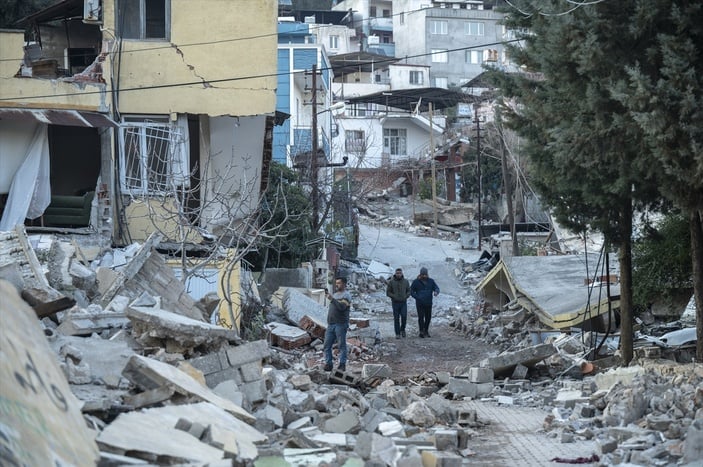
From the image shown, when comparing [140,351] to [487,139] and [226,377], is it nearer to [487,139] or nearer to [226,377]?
[226,377]

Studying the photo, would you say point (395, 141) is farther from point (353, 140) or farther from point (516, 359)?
point (516, 359)

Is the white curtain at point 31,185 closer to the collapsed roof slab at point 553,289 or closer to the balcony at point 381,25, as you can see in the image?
the collapsed roof slab at point 553,289

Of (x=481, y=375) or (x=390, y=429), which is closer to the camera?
(x=390, y=429)

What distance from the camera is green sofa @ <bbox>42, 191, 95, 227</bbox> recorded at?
20.9m

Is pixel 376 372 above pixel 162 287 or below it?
below

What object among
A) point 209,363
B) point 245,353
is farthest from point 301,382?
point 209,363

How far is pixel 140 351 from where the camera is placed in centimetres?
1041

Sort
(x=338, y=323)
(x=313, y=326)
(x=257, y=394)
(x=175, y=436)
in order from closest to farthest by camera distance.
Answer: (x=175, y=436) → (x=257, y=394) → (x=338, y=323) → (x=313, y=326)

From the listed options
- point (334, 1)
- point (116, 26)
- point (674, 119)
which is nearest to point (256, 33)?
point (116, 26)

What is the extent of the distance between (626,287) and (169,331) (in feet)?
30.3

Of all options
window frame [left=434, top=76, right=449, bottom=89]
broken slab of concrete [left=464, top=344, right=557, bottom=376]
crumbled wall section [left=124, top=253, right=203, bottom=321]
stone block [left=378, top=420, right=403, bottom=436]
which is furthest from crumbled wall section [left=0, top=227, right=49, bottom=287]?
window frame [left=434, top=76, right=449, bottom=89]

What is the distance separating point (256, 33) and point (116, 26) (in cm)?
312

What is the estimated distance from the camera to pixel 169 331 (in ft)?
34.5


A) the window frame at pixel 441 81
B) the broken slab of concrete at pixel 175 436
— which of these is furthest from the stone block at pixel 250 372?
the window frame at pixel 441 81
